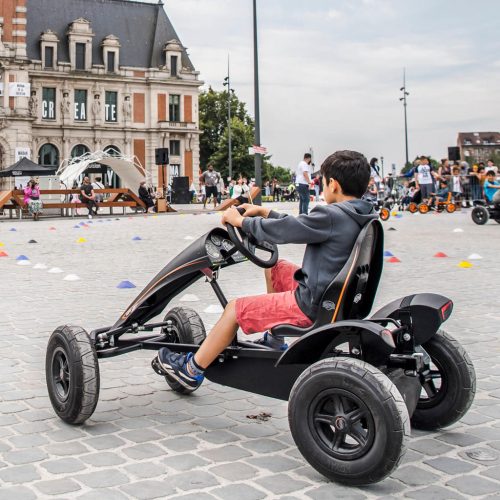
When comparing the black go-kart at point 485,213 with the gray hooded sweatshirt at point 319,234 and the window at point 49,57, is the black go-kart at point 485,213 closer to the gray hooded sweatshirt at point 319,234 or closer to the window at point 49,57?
the gray hooded sweatshirt at point 319,234

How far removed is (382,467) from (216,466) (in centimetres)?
73

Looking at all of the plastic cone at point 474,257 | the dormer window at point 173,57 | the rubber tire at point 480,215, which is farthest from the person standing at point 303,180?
the dormer window at point 173,57

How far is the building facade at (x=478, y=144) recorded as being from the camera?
162 meters

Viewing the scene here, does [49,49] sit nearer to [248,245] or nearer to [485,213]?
[485,213]

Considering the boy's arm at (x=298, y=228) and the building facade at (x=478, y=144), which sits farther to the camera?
the building facade at (x=478, y=144)

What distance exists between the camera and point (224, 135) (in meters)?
75.8

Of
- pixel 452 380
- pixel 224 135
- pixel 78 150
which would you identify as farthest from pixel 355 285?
pixel 224 135

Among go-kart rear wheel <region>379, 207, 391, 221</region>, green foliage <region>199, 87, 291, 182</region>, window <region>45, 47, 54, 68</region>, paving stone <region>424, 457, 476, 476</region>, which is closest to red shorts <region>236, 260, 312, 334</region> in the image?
paving stone <region>424, 457, 476, 476</region>

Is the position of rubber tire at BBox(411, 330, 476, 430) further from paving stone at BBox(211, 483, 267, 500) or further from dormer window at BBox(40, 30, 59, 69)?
dormer window at BBox(40, 30, 59, 69)

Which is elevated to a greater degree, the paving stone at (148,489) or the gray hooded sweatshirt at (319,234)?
the gray hooded sweatshirt at (319,234)

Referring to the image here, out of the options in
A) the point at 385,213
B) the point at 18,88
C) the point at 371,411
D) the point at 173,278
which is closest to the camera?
the point at 371,411

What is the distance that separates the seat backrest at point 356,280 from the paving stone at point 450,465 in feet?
2.37

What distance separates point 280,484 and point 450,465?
76cm

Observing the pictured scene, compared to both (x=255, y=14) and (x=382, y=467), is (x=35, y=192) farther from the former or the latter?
(x=382, y=467)
